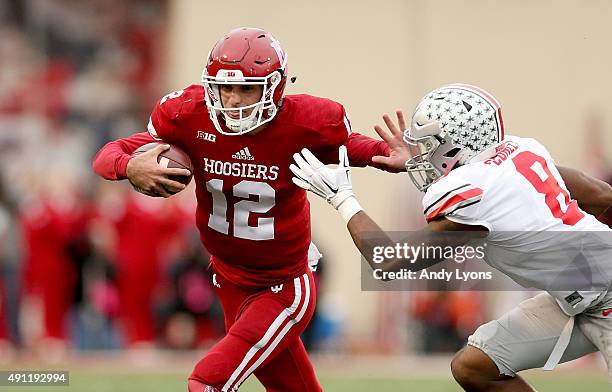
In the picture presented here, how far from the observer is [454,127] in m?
4.68

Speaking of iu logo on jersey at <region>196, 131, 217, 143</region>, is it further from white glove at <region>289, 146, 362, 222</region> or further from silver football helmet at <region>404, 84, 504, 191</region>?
silver football helmet at <region>404, 84, 504, 191</region>

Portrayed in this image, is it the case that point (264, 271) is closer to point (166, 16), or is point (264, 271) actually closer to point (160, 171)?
point (160, 171)

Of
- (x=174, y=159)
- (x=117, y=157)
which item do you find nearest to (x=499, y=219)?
(x=174, y=159)

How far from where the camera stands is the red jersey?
502cm

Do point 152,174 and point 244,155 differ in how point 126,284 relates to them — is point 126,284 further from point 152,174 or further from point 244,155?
point 152,174

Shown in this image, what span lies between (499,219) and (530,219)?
0.13 metres

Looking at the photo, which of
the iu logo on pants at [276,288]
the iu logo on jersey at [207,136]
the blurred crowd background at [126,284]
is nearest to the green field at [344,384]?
the blurred crowd background at [126,284]

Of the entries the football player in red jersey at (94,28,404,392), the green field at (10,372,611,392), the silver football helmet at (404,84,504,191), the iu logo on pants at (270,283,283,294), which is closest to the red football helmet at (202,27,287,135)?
the football player in red jersey at (94,28,404,392)

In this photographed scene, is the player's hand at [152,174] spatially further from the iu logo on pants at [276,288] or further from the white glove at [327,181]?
the iu logo on pants at [276,288]

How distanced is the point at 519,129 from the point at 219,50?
25.5ft

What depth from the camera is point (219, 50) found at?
496 cm

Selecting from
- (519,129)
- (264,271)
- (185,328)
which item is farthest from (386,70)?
(264,271)

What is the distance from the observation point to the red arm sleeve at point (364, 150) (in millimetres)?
5133

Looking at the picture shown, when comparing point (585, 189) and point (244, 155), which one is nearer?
point (244, 155)
